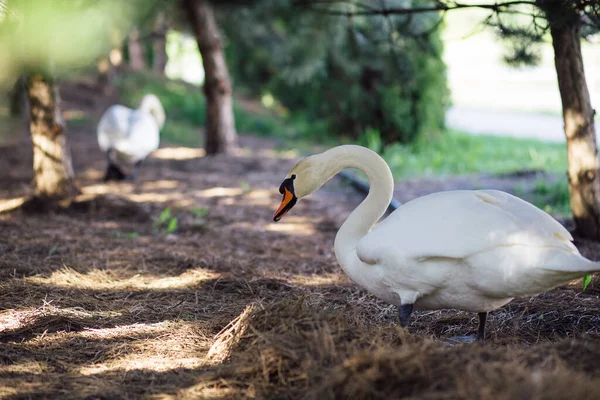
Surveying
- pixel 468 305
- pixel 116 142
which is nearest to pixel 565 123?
pixel 468 305

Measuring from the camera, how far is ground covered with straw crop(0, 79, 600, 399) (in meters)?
2.61

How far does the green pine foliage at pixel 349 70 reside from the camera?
1121cm

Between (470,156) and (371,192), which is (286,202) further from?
(470,156)

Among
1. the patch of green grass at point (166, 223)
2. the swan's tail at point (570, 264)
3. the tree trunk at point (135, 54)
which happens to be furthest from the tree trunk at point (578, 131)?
the tree trunk at point (135, 54)

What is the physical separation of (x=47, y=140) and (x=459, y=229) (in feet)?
16.4

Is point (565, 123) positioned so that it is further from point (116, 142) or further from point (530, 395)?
point (116, 142)

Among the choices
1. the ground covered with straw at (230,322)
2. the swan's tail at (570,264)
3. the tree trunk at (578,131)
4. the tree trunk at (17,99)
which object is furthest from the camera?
the tree trunk at (17,99)

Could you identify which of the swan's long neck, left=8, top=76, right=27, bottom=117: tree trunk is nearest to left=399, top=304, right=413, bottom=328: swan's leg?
the swan's long neck

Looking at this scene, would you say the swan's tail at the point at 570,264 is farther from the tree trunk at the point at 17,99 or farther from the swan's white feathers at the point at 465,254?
the tree trunk at the point at 17,99

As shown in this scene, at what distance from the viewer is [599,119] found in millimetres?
15445

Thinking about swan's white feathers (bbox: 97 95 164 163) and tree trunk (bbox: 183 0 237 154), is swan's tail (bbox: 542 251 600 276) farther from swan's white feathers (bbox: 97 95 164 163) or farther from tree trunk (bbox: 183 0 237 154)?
tree trunk (bbox: 183 0 237 154)

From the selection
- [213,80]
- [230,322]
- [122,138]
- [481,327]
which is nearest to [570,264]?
[481,327]

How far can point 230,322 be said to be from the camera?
137 inches

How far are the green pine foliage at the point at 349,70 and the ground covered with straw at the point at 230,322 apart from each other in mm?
4673
